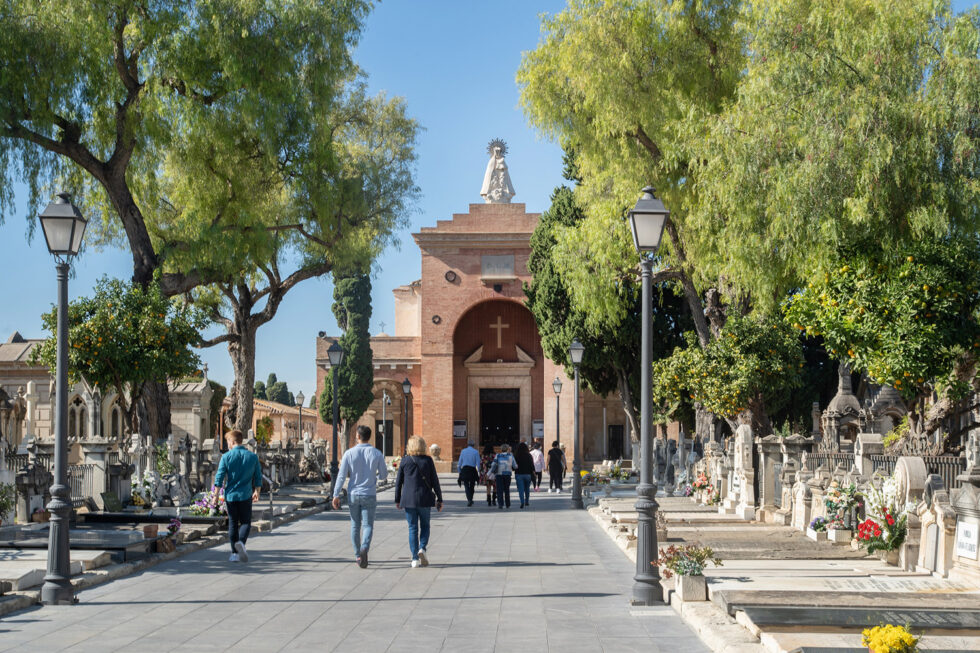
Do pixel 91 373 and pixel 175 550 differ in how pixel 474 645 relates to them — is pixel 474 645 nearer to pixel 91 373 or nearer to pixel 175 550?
pixel 175 550

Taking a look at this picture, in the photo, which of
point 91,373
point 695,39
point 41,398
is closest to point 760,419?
point 695,39

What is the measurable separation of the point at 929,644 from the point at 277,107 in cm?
1878

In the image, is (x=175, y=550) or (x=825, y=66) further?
(x=825, y=66)

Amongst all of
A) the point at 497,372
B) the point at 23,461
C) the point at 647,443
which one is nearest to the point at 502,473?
the point at 23,461

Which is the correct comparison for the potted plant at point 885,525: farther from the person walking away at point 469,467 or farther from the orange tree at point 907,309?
the person walking away at point 469,467

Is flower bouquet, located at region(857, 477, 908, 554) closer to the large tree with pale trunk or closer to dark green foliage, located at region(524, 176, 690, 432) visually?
the large tree with pale trunk

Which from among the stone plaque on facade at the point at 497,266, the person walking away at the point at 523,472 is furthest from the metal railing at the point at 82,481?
the stone plaque on facade at the point at 497,266

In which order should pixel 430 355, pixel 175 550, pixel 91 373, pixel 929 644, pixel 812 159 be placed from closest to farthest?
pixel 929 644 → pixel 175 550 → pixel 812 159 → pixel 91 373 → pixel 430 355

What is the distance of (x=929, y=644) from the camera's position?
6551 millimetres

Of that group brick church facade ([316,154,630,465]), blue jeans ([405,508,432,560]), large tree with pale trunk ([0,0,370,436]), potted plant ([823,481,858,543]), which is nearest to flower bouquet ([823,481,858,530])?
potted plant ([823,481,858,543])

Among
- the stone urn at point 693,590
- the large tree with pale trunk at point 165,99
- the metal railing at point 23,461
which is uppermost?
Answer: the large tree with pale trunk at point 165,99

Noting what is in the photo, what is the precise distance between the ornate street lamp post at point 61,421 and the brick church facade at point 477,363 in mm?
38386

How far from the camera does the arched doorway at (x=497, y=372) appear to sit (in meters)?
51.1

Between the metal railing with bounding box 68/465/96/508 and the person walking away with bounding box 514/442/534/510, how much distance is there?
930 centimetres
